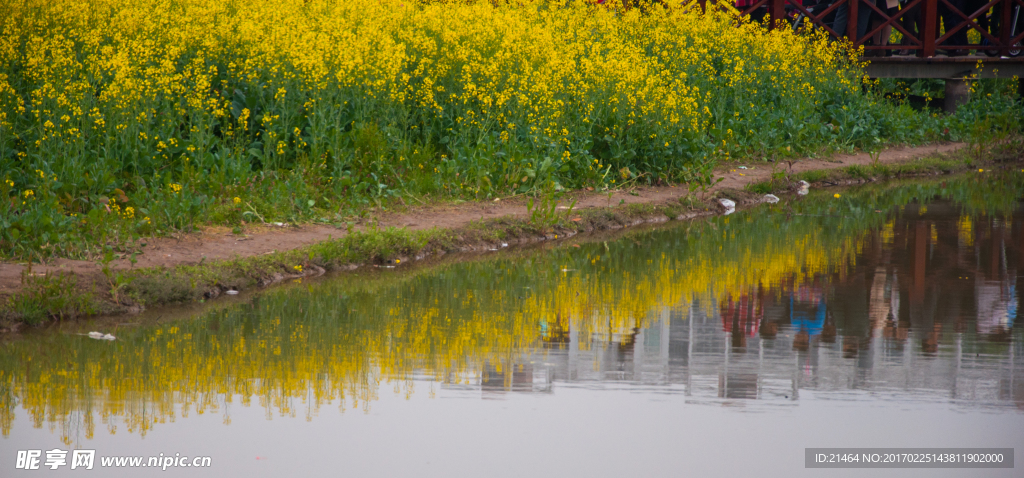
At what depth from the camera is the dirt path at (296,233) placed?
7.32 metres

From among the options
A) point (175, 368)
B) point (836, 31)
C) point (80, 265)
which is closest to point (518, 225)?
point (80, 265)

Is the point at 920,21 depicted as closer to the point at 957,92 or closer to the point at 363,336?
the point at 957,92

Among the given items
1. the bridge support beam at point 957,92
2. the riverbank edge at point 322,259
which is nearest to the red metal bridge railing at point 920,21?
the bridge support beam at point 957,92

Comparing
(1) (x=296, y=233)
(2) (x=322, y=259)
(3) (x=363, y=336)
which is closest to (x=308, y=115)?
(1) (x=296, y=233)

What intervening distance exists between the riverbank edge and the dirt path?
0.16 metres

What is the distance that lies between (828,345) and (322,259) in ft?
13.0

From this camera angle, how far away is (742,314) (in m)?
7.09

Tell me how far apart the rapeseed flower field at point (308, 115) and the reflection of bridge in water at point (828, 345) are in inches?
151

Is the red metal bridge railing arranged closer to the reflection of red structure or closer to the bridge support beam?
the bridge support beam

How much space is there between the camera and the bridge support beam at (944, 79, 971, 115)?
1938cm

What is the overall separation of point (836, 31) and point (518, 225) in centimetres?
1166

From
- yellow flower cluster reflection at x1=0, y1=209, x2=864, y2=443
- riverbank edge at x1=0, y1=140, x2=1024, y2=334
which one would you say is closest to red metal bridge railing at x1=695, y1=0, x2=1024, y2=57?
riverbank edge at x1=0, y1=140, x2=1024, y2=334

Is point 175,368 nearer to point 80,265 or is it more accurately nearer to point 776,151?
point 80,265

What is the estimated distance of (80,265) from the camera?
734cm
